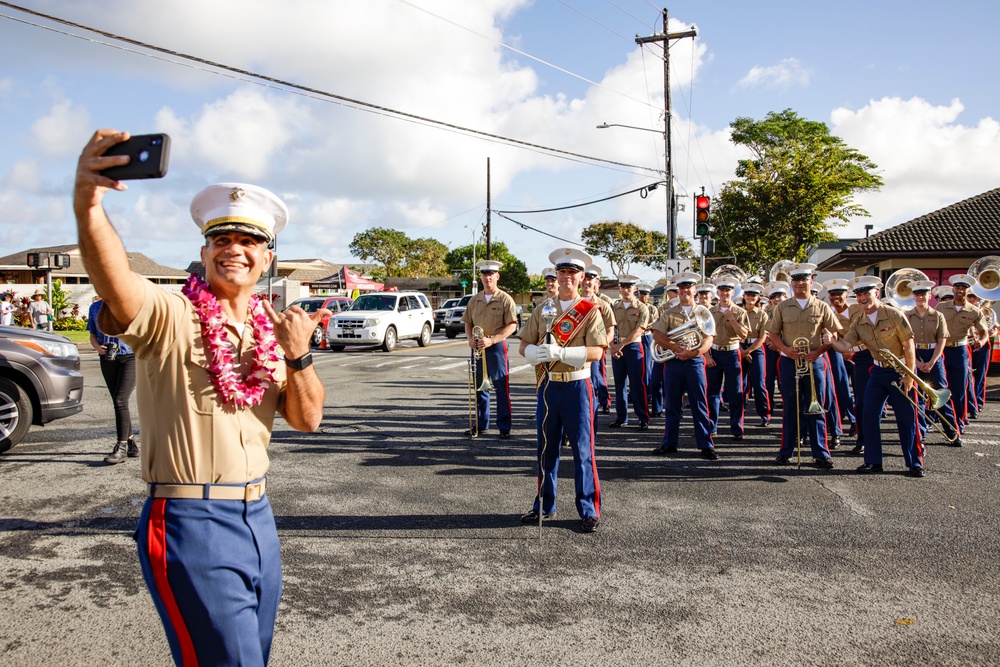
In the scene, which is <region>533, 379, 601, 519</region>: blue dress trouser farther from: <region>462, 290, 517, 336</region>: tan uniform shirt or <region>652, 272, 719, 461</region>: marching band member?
<region>462, 290, 517, 336</region>: tan uniform shirt

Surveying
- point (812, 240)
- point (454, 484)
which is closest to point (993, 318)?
point (454, 484)

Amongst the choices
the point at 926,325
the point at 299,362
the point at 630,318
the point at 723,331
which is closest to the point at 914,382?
the point at 926,325

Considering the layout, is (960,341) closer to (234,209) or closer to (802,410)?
(802,410)

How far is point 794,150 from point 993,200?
9094mm

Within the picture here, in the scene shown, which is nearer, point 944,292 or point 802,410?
point 802,410

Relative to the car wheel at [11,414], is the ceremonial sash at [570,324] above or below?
above

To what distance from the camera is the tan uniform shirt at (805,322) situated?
27.1 ft

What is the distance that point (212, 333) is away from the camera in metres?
2.33

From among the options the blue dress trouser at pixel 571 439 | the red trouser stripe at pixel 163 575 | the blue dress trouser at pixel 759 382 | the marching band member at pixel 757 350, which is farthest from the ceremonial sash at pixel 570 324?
the blue dress trouser at pixel 759 382

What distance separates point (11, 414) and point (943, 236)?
26.7 metres

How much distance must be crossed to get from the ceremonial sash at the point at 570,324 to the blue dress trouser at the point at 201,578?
4.00m

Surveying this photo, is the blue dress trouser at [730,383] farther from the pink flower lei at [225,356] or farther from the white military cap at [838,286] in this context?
the pink flower lei at [225,356]

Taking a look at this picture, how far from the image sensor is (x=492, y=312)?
9.76m

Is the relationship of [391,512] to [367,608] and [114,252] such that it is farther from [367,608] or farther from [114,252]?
[114,252]
